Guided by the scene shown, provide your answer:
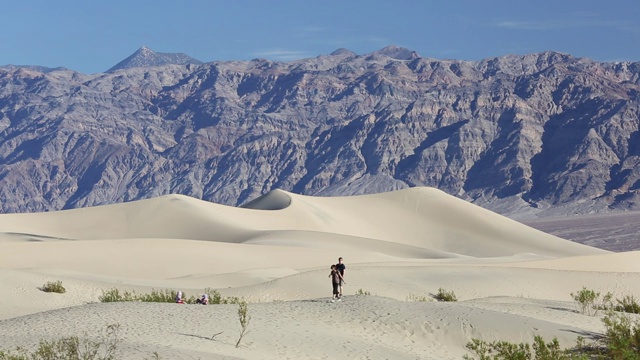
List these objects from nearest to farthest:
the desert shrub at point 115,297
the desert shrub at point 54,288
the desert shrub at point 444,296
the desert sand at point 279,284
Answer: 1. the desert sand at point 279,284
2. the desert shrub at point 115,297
3. the desert shrub at point 54,288
4. the desert shrub at point 444,296

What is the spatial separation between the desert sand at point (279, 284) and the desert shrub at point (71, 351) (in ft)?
1.07

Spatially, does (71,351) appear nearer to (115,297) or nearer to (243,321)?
(243,321)

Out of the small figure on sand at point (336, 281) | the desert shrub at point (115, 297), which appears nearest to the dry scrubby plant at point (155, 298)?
the desert shrub at point (115, 297)

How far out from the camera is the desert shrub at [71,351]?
14367 mm

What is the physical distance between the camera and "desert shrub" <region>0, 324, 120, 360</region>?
47.1ft

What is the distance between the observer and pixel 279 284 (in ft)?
103

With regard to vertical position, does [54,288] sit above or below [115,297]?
above

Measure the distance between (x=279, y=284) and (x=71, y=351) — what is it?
56.4ft

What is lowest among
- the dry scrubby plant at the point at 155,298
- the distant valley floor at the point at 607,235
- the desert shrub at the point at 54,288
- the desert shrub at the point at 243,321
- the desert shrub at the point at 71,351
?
the desert shrub at the point at 71,351

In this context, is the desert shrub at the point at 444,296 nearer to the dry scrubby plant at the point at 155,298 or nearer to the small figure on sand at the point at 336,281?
the dry scrubby plant at the point at 155,298

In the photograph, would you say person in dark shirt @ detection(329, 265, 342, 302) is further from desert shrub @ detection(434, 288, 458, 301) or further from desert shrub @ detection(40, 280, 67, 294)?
desert shrub @ detection(40, 280, 67, 294)

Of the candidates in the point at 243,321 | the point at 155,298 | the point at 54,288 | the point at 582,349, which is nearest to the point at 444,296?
the point at 155,298

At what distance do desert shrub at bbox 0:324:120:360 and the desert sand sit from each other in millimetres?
327

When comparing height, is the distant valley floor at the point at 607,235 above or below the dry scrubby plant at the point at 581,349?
above
